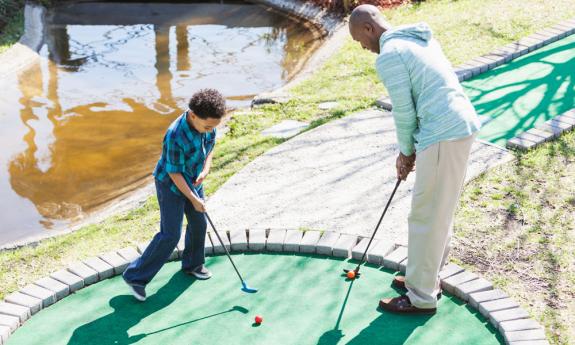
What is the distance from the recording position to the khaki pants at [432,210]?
3645mm

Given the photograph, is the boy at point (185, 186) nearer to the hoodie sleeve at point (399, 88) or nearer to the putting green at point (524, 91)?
the hoodie sleeve at point (399, 88)

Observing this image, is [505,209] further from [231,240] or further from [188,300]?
[188,300]

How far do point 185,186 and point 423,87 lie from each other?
4.47 feet

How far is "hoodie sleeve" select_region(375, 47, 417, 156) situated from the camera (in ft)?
11.7

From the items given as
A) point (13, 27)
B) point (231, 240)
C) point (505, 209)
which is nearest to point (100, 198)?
point (231, 240)

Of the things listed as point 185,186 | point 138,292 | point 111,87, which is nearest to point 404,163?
point 185,186

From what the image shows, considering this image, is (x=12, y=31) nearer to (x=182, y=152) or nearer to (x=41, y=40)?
(x=41, y=40)

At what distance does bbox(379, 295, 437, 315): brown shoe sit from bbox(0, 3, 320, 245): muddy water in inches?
130

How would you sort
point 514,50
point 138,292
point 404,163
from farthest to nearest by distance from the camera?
1. point 514,50
2. point 138,292
3. point 404,163

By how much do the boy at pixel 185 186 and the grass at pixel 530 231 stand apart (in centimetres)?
169

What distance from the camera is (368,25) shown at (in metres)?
3.74

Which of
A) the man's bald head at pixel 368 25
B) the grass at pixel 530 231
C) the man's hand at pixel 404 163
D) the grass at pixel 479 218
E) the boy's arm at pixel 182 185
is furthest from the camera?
the grass at pixel 479 218

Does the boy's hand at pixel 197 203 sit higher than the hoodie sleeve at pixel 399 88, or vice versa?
the hoodie sleeve at pixel 399 88

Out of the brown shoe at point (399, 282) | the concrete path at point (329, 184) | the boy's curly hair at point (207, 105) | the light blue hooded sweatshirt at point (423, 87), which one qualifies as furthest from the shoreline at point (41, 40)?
the light blue hooded sweatshirt at point (423, 87)
